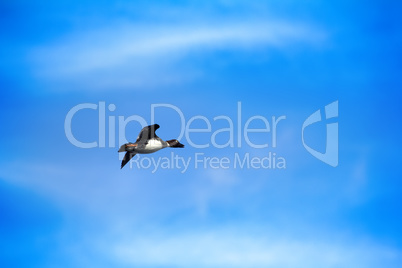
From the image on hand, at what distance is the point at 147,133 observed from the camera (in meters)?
33.1

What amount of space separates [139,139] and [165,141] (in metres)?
2.02

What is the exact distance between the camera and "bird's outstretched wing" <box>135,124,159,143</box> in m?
32.9

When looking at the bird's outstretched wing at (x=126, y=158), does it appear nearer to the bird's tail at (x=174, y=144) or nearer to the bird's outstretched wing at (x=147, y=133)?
the bird's outstretched wing at (x=147, y=133)

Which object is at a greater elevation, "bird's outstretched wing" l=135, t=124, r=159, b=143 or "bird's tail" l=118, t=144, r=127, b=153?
"bird's outstretched wing" l=135, t=124, r=159, b=143

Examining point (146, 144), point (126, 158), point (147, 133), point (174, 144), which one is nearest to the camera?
point (147, 133)

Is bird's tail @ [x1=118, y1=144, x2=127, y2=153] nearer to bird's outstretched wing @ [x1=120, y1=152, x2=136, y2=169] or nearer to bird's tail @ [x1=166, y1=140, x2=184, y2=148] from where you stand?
bird's outstretched wing @ [x1=120, y1=152, x2=136, y2=169]

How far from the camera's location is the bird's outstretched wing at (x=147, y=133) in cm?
3291

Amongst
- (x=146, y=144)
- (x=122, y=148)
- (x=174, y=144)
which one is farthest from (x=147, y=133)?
(x=174, y=144)

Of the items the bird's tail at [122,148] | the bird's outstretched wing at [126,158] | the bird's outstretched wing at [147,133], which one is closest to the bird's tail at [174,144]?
the bird's outstretched wing at [147,133]

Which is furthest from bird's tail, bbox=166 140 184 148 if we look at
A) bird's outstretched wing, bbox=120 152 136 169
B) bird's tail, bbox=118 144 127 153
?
bird's tail, bbox=118 144 127 153

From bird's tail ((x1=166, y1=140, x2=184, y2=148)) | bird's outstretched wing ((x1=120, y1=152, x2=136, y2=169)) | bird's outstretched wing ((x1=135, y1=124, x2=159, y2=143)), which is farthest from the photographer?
bird's tail ((x1=166, y1=140, x2=184, y2=148))

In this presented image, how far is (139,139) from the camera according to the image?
109 ft

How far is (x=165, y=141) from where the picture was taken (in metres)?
34.7

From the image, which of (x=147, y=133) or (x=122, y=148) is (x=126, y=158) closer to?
(x=122, y=148)
